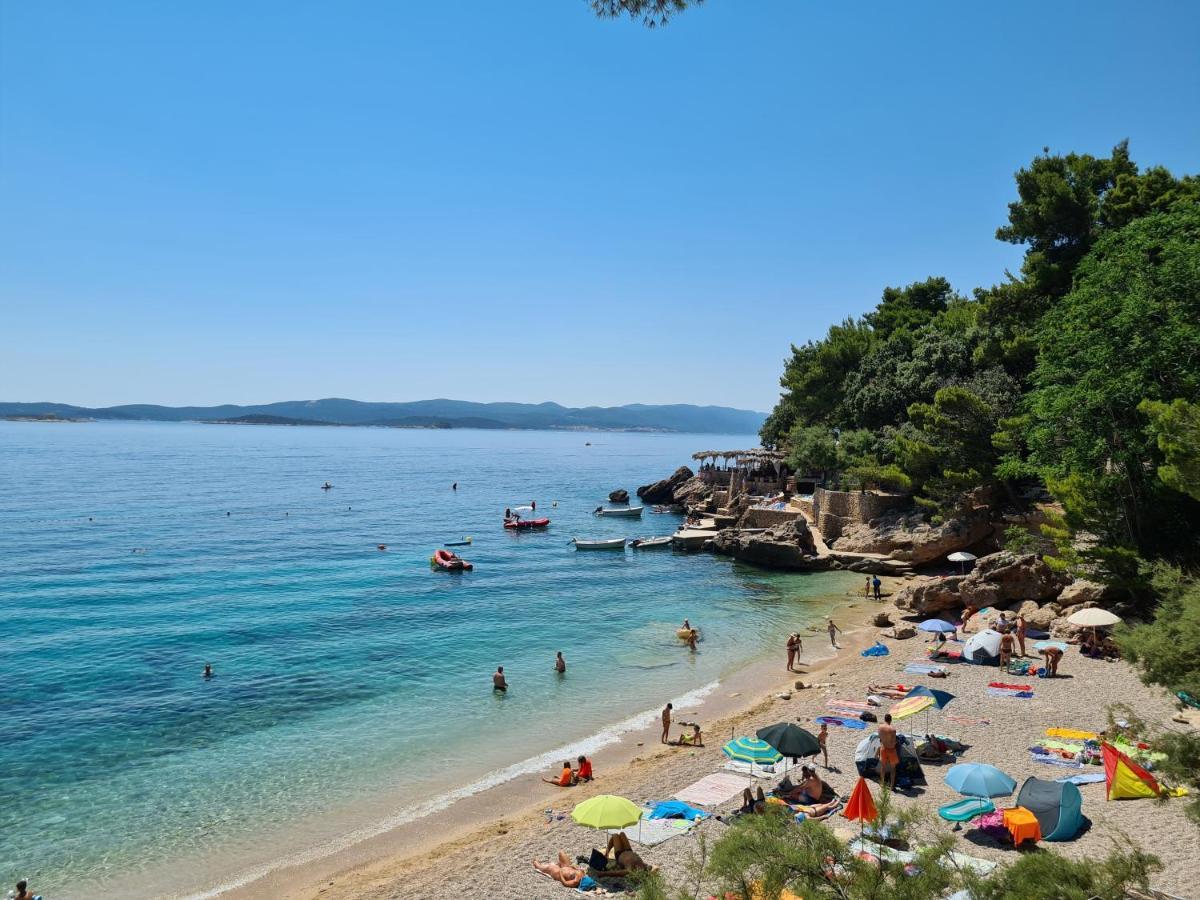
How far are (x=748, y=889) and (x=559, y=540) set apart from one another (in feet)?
155

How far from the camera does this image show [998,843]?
1113 cm

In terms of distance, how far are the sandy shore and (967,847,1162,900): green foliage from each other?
8.31ft

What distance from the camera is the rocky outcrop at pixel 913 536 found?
3459cm

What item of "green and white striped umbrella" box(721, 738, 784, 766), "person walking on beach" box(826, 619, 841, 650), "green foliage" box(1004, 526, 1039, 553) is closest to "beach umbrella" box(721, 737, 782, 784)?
"green and white striped umbrella" box(721, 738, 784, 766)

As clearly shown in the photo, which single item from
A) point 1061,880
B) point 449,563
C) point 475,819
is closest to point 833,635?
point 475,819

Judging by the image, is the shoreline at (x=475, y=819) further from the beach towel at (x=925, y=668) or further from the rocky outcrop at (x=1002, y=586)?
the rocky outcrop at (x=1002, y=586)

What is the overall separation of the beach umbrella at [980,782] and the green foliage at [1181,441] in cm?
701

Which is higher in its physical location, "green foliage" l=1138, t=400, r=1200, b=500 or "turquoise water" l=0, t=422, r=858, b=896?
"green foliage" l=1138, t=400, r=1200, b=500

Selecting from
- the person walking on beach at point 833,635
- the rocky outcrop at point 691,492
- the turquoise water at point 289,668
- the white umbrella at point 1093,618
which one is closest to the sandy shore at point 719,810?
the turquoise water at point 289,668

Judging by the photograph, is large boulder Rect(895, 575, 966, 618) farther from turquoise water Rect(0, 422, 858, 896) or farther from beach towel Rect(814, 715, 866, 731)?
beach towel Rect(814, 715, 866, 731)

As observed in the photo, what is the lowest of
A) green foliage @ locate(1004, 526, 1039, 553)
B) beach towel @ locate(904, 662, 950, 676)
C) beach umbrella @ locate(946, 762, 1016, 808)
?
beach towel @ locate(904, 662, 950, 676)

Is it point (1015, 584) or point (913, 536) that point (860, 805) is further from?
point (913, 536)

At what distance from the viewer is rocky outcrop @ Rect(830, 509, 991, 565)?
113 ft

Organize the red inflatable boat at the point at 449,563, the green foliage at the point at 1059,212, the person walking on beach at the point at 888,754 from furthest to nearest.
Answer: the red inflatable boat at the point at 449,563, the green foliage at the point at 1059,212, the person walking on beach at the point at 888,754
